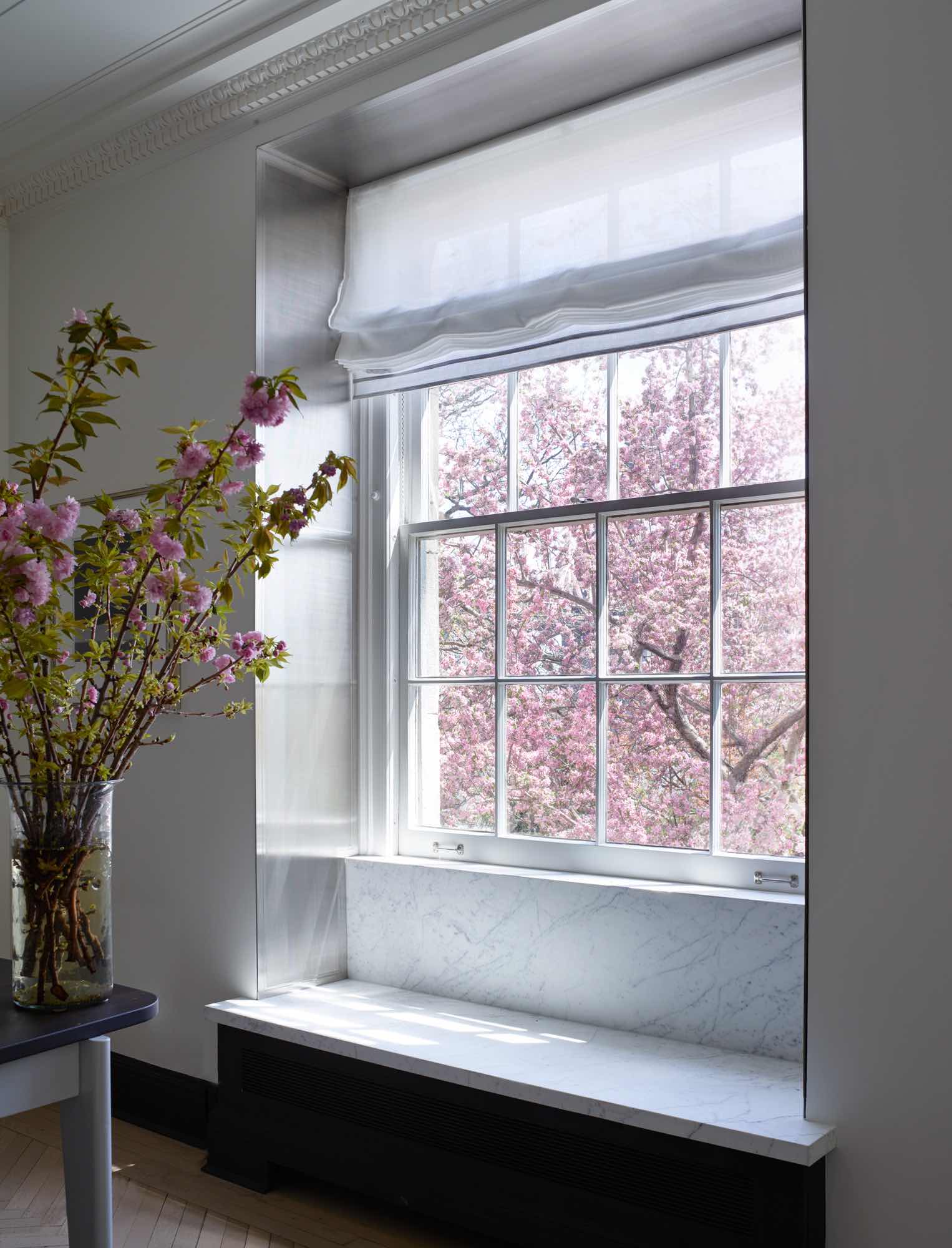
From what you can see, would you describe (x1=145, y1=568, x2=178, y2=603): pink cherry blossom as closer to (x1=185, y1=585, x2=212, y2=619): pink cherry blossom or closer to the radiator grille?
(x1=185, y1=585, x2=212, y2=619): pink cherry blossom

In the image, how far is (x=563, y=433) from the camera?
330 cm

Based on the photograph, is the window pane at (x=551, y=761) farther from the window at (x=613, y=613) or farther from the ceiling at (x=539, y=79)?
the ceiling at (x=539, y=79)

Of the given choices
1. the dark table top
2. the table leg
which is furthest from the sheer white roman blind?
the table leg

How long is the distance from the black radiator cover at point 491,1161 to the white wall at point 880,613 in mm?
173

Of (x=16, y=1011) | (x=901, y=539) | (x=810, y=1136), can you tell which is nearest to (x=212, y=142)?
(x=901, y=539)

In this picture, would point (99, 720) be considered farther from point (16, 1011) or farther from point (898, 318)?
point (898, 318)

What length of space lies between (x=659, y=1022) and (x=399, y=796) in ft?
3.72

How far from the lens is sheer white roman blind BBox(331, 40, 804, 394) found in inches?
110

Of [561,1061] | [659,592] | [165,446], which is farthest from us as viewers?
[165,446]

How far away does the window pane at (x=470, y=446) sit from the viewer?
3453mm

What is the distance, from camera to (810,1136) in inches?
84.0

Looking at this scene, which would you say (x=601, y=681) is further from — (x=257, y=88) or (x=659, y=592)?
(x=257, y=88)

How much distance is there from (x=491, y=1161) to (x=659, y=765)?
107 centimetres

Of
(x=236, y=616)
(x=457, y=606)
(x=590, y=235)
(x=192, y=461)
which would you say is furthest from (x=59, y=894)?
(x=590, y=235)
